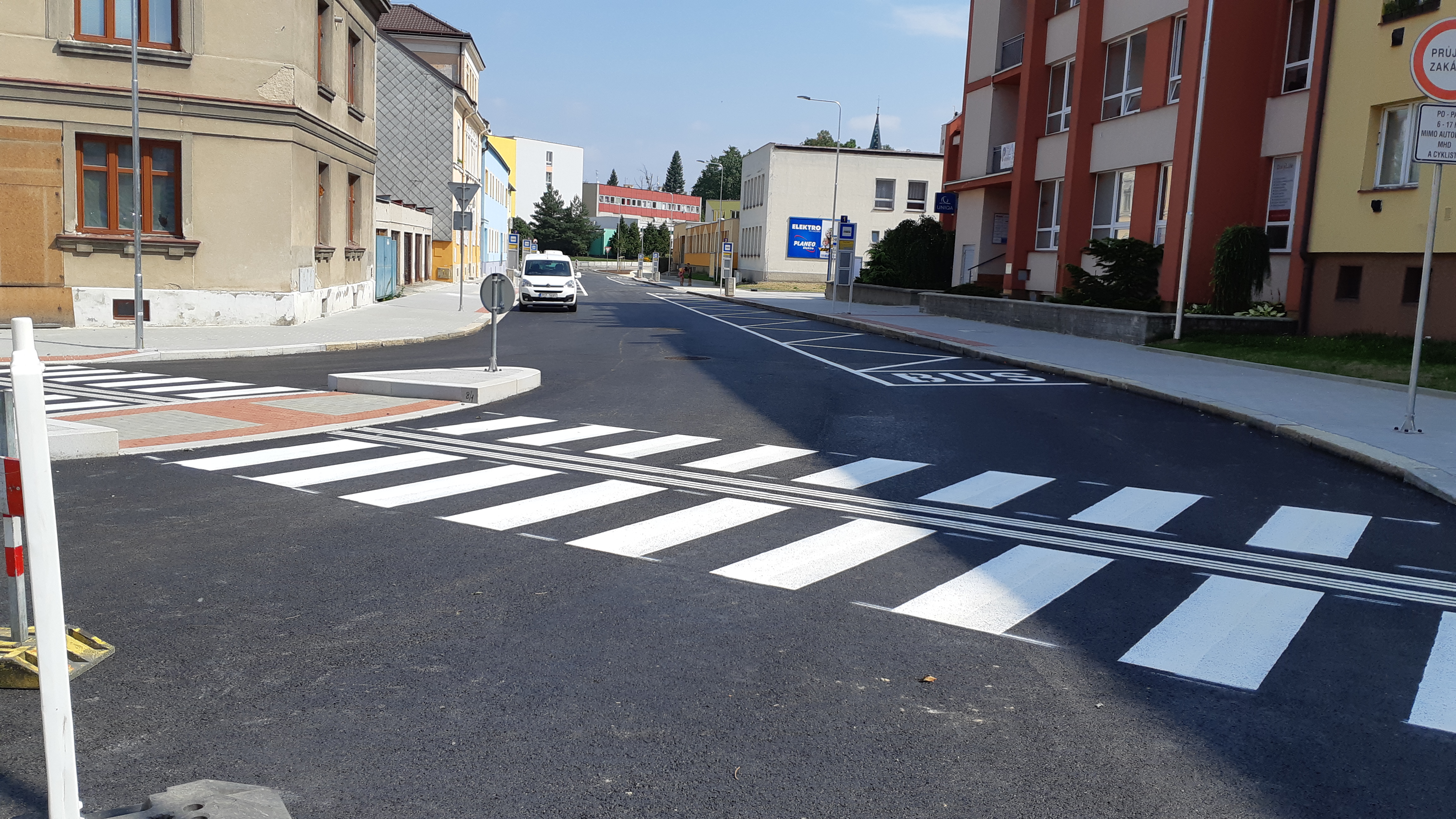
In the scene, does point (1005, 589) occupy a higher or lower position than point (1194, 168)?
lower

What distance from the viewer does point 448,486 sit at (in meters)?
8.38

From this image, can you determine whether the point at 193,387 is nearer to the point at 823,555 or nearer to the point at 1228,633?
the point at 823,555

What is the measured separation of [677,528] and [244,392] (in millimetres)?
8395

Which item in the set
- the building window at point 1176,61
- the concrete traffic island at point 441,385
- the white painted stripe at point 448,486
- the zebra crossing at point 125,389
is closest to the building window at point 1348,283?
the building window at point 1176,61

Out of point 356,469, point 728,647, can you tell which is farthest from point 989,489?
point 356,469

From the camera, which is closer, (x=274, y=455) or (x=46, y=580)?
(x=46, y=580)

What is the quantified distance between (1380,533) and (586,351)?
1504cm

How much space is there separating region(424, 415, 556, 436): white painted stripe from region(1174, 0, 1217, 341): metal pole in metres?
14.6

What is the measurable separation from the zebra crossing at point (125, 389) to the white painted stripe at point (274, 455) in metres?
3.11

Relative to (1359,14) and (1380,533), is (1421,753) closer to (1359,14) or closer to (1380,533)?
(1380,533)

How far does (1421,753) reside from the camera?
410 centimetres

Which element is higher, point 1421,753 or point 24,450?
point 24,450

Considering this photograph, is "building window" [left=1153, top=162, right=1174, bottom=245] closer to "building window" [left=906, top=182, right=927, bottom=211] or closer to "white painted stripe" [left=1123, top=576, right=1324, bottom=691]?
"white painted stripe" [left=1123, top=576, right=1324, bottom=691]

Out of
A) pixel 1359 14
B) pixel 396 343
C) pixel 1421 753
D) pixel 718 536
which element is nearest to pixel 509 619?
pixel 718 536
